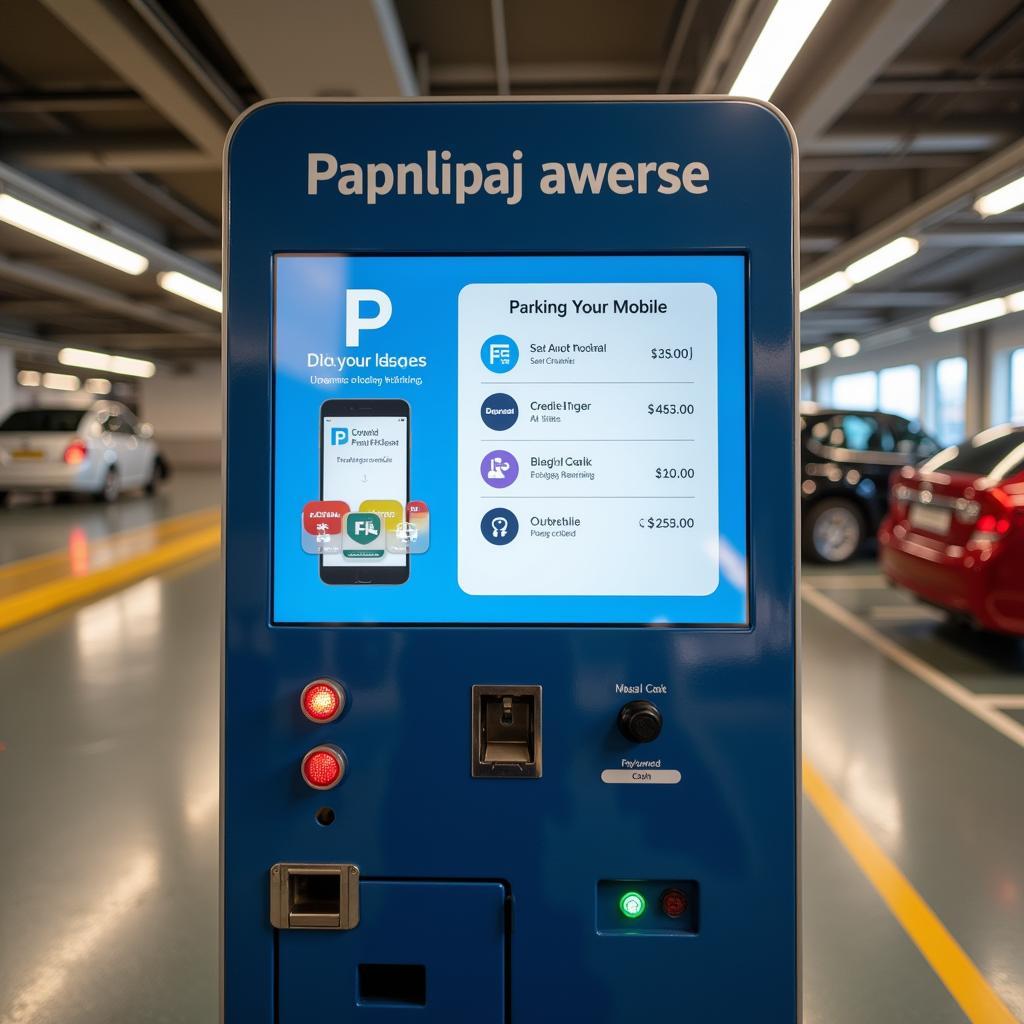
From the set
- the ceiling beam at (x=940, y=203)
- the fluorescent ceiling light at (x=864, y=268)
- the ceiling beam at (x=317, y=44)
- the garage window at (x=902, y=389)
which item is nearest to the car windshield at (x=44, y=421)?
the ceiling beam at (x=317, y=44)

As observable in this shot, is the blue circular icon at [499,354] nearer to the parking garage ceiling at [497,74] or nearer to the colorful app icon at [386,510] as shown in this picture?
the colorful app icon at [386,510]

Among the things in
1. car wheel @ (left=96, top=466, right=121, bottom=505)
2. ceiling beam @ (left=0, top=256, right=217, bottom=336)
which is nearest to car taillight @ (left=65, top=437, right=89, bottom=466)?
car wheel @ (left=96, top=466, right=121, bottom=505)

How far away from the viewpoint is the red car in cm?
543

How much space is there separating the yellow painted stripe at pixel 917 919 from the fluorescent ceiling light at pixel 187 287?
10095 millimetres

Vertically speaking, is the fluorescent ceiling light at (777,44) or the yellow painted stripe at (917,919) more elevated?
the fluorescent ceiling light at (777,44)

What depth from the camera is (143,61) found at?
551cm

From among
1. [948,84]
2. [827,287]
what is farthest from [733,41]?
[827,287]

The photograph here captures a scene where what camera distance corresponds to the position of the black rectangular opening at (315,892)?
1613mm

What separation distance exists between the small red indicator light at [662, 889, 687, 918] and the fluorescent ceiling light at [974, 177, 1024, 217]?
7.69 m

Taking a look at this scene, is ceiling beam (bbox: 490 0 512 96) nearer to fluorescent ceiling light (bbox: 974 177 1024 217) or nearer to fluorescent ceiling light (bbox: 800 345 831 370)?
fluorescent ceiling light (bbox: 974 177 1024 217)

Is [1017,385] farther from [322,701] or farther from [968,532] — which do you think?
[322,701]

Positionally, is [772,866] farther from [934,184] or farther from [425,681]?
[934,184]

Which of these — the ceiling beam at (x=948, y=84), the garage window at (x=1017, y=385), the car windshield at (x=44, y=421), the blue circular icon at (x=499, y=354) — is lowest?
the blue circular icon at (x=499, y=354)

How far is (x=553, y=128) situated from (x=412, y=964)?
1530 millimetres
